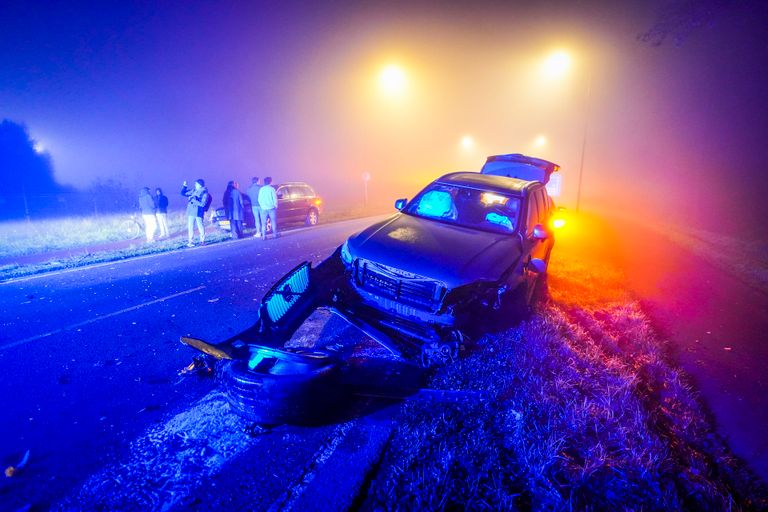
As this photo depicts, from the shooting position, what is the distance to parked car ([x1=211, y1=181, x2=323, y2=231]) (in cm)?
1320

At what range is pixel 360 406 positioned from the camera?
3334mm

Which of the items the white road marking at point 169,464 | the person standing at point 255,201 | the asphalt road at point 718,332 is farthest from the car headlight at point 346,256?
the person standing at point 255,201

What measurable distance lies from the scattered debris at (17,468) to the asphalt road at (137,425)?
29 millimetres

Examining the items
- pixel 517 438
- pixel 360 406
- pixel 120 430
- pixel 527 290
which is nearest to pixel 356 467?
pixel 360 406

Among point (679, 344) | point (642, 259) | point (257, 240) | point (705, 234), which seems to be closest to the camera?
point (679, 344)

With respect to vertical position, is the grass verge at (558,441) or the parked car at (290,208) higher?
the parked car at (290,208)

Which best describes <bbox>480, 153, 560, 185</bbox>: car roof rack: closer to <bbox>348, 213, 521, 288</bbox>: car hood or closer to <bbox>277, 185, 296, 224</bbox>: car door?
<bbox>277, 185, 296, 224</bbox>: car door

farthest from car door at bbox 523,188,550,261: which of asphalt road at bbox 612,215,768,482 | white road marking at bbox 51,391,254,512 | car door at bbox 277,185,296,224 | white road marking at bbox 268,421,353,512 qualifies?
car door at bbox 277,185,296,224

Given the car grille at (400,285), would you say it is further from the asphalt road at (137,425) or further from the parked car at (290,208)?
the parked car at (290,208)

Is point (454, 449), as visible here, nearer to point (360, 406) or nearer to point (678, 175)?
point (360, 406)

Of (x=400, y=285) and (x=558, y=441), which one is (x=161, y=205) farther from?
(x=558, y=441)

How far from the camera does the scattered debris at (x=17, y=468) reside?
2.53m

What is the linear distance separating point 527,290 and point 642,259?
22.6 feet

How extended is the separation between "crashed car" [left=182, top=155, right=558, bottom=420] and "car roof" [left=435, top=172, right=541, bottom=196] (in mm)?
192
